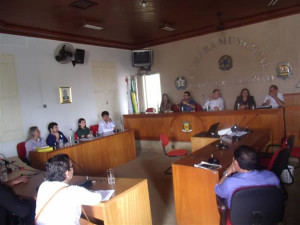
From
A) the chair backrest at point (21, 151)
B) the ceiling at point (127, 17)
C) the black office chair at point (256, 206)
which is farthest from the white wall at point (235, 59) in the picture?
the black office chair at point (256, 206)

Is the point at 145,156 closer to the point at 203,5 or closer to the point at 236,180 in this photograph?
the point at 203,5

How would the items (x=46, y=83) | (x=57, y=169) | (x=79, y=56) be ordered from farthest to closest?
(x=79, y=56)
(x=46, y=83)
(x=57, y=169)

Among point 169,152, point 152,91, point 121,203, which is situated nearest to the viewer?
point 121,203

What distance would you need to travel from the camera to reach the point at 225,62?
19.5 feet

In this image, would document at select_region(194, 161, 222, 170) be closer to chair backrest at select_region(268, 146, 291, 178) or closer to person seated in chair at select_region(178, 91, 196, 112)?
chair backrest at select_region(268, 146, 291, 178)

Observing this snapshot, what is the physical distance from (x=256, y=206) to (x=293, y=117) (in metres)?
3.09

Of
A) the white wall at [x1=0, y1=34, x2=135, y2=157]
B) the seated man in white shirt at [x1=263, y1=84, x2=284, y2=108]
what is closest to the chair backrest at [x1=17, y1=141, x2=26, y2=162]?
the white wall at [x1=0, y1=34, x2=135, y2=157]

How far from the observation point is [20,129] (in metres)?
4.64

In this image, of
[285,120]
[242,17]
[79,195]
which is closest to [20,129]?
[79,195]

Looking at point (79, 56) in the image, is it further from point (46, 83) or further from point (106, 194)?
point (106, 194)

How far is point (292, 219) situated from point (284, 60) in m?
3.91

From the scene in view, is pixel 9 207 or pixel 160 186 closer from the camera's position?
pixel 9 207

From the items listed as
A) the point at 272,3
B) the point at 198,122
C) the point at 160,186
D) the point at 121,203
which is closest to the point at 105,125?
the point at 198,122

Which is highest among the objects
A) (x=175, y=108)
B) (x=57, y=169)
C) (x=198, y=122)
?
(x=175, y=108)
